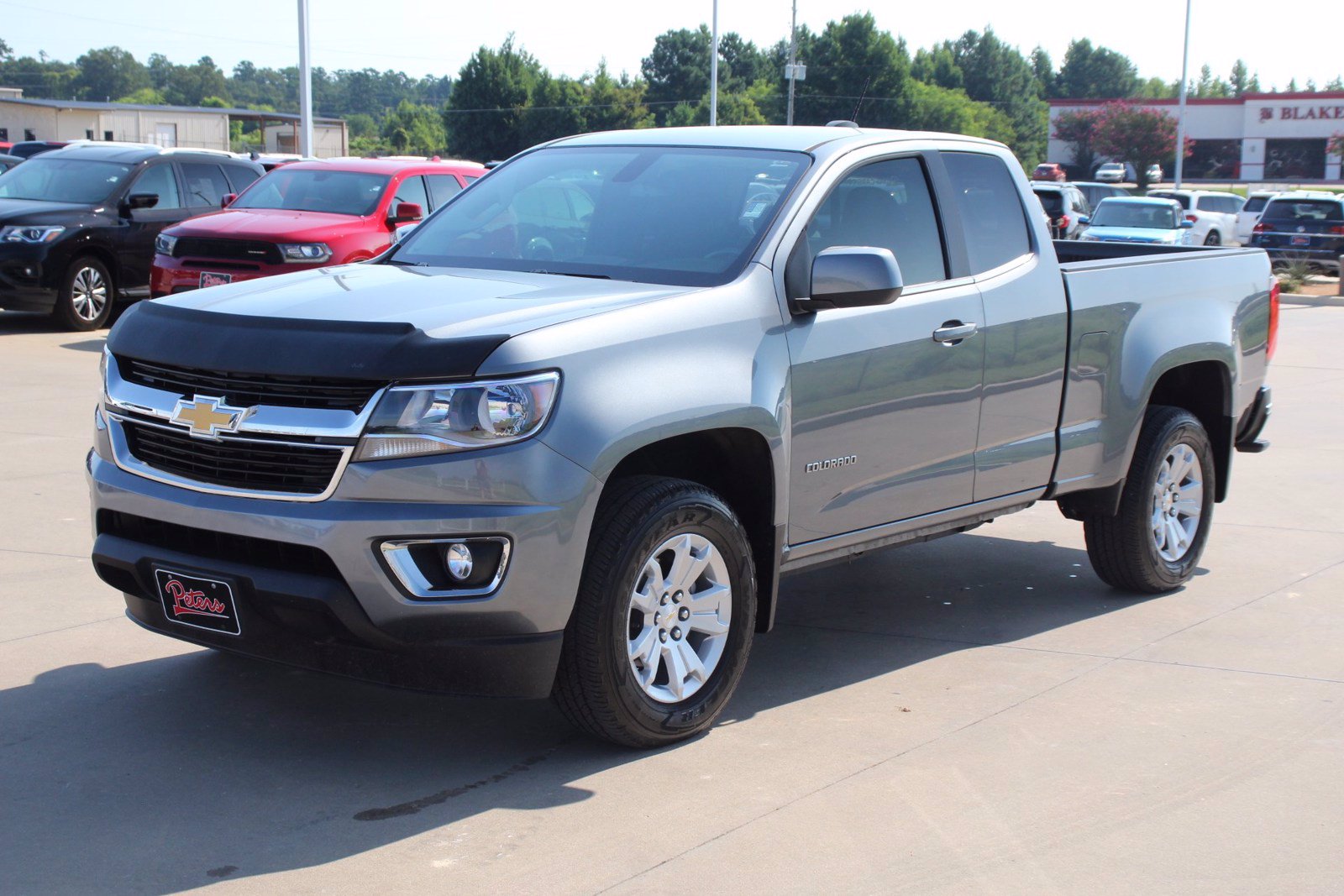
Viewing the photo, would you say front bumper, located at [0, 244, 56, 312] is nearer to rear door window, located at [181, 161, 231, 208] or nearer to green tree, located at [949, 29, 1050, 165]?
rear door window, located at [181, 161, 231, 208]

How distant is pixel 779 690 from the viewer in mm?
5309

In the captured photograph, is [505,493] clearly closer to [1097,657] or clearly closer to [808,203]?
[808,203]

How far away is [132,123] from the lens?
244 ft

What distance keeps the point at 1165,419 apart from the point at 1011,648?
1424mm

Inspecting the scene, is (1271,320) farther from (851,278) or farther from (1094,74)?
(1094,74)

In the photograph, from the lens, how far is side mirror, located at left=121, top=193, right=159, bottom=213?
49.9 ft

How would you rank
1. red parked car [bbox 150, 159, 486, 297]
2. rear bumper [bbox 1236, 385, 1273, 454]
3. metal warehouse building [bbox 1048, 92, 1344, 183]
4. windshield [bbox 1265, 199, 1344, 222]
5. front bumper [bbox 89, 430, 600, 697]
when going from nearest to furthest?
front bumper [bbox 89, 430, 600, 697] → rear bumper [bbox 1236, 385, 1273, 454] → red parked car [bbox 150, 159, 486, 297] → windshield [bbox 1265, 199, 1344, 222] → metal warehouse building [bbox 1048, 92, 1344, 183]

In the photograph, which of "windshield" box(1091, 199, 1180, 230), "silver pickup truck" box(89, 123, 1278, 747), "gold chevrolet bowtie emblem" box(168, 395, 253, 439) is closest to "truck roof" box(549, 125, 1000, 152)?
"silver pickup truck" box(89, 123, 1278, 747)

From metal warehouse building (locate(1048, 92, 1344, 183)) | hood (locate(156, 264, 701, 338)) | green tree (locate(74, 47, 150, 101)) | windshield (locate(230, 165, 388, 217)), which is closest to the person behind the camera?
hood (locate(156, 264, 701, 338))

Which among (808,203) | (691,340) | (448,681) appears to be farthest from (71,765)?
(808,203)

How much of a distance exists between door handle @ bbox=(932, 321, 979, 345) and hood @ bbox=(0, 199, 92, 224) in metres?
11.6

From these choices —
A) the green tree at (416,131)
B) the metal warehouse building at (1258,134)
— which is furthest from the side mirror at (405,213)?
the green tree at (416,131)

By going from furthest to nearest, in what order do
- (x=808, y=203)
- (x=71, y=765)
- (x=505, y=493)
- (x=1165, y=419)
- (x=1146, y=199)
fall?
1. (x=1146, y=199)
2. (x=1165, y=419)
3. (x=808, y=203)
4. (x=71, y=765)
5. (x=505, y=493)

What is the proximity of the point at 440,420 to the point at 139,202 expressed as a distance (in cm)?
1251
